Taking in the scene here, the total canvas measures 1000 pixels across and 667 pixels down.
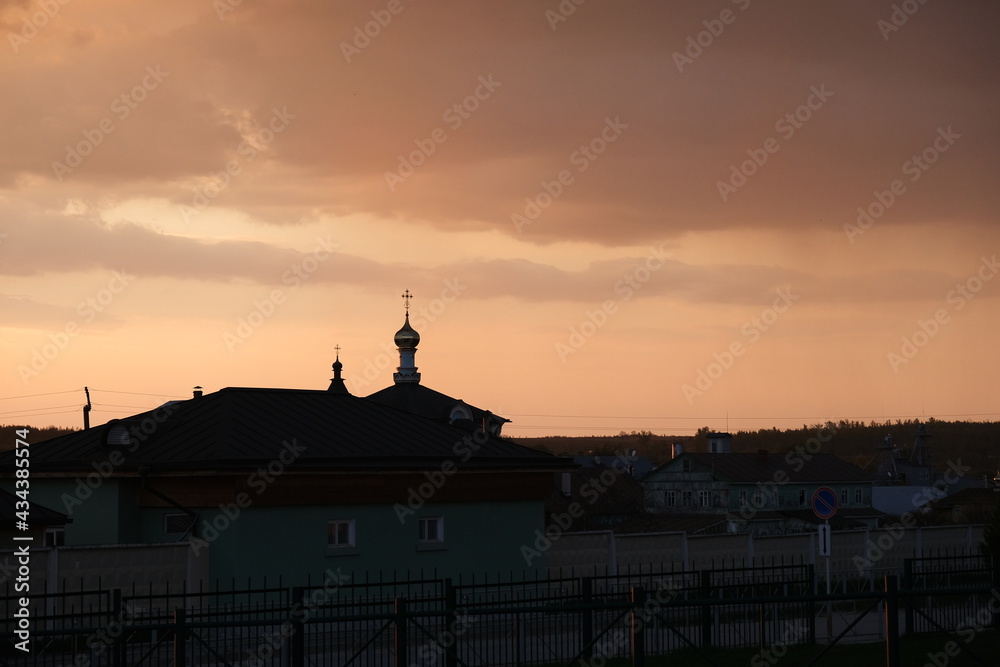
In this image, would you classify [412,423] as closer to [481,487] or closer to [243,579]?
[481,487]

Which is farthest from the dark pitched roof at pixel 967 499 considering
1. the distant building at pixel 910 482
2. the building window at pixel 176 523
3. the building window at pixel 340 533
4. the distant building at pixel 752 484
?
the building window at pixel 176 523

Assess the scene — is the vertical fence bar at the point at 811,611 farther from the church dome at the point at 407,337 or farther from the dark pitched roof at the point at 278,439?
the church dome at the point at 407,337

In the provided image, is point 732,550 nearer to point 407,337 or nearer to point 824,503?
point 824,503

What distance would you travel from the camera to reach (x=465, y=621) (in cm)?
1648

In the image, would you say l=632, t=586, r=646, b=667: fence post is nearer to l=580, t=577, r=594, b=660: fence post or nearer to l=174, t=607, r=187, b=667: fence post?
l=580, t=577, r=594, b=660: fence post

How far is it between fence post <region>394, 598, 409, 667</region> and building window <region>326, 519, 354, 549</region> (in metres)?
11.9

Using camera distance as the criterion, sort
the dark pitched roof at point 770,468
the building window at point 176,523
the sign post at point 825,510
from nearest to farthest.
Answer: the sign post at point 825,510 → the building window at point 176,523 → the dark pitched roof at point 770,468

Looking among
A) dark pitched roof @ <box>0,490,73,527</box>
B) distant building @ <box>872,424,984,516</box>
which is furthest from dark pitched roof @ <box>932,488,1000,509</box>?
dark pitched roof @ <box>0,490,73,527</box>

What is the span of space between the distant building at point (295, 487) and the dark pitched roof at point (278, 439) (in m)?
0.05

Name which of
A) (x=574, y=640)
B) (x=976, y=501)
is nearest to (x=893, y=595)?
(x=574, y=640)

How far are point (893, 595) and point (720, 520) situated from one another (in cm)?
4195

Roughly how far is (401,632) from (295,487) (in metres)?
11.6

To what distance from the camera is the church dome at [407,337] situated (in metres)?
57.8

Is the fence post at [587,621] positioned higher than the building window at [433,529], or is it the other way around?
the building window at [433,529]
